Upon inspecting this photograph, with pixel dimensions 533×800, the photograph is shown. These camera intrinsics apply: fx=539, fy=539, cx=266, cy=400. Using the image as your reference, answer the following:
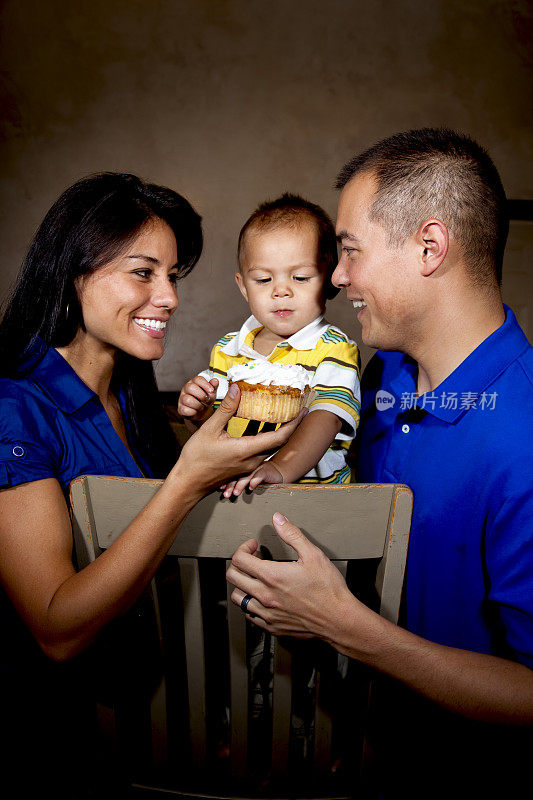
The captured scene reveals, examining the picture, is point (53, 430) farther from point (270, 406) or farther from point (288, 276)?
point (288, 276)

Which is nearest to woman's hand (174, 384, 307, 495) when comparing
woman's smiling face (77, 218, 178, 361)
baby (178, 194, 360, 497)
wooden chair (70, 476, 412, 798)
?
wooden chair (70, 476, 412, 798)

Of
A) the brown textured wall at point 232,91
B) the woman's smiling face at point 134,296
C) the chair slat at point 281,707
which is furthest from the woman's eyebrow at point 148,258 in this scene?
the brown textured wall at point 232,91

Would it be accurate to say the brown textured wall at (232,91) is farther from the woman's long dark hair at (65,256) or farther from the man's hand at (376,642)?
the man's hand at (376,642)

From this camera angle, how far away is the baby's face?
207 cm

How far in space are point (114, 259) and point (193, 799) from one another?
148 cm

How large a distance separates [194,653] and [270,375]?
0.77 m

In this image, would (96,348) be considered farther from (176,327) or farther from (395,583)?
(176,327)

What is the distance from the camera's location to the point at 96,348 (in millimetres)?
1823

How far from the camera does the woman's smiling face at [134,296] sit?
1701mm

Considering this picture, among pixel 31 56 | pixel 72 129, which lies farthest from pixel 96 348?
pixel 31 56

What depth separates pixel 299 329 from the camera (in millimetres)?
2125

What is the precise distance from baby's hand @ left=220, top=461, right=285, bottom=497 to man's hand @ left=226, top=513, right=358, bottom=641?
12 centimetres

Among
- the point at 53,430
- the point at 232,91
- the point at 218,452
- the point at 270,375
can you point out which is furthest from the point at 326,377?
the point at 232,91

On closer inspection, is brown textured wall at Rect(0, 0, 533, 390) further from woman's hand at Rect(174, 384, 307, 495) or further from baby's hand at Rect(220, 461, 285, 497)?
woman's hand at Rect(174, 384, 307, 495)
